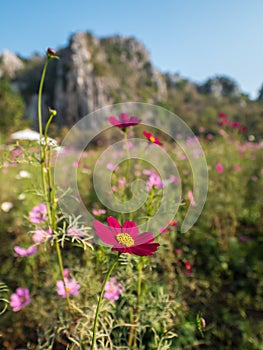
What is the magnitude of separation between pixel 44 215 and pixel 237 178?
1.87m

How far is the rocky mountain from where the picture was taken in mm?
31984

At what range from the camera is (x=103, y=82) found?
33031mm

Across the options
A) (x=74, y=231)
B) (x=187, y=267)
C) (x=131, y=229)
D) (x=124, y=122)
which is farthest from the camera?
(x=187, y=267)

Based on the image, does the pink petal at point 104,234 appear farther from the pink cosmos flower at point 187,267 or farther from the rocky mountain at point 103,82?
the rocky mountain at point 103,82

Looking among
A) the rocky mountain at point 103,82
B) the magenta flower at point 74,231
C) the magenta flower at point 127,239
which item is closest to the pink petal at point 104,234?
the magenta flower at point 127,239

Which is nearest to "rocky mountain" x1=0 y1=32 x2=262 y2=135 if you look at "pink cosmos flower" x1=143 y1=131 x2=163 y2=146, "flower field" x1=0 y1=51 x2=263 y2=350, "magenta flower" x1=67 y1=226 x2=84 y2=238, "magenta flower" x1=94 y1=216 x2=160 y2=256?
"flower field" x1=0 y1=51 x2=263 y2=350

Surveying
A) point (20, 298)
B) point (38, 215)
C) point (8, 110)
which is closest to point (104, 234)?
point (38, 215)

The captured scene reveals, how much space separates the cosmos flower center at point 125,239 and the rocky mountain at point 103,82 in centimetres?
2558

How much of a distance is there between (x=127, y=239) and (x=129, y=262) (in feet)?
0.98

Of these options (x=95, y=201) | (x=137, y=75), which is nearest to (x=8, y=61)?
(x=137, y=75)

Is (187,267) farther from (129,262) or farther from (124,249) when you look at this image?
(124,249)

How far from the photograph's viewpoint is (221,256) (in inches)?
65.6

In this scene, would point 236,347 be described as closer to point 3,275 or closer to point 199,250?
point 199,250

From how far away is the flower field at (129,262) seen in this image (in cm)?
72
